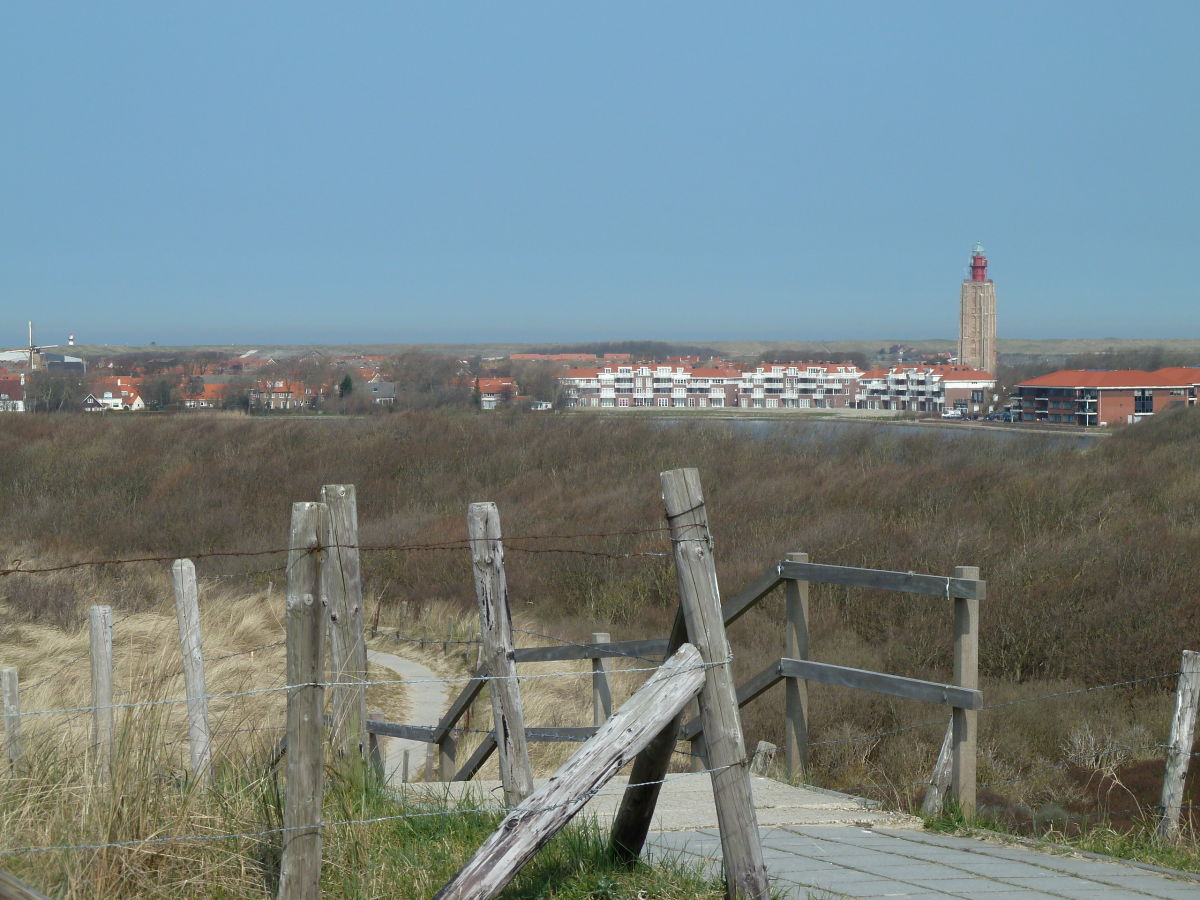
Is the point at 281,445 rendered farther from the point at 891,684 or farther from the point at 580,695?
the point at 891,684

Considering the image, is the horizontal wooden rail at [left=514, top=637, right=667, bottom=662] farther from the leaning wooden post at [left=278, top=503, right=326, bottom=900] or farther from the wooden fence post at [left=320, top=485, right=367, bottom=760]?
the leaning wooden post at [left=278, top=503, right=326, bottom=900]

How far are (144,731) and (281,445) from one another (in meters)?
32.3

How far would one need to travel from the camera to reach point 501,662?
488 centimetres

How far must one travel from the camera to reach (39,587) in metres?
16.1

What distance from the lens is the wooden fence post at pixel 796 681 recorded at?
21.0 feet

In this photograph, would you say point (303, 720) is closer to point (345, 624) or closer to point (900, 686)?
point (345, 624)

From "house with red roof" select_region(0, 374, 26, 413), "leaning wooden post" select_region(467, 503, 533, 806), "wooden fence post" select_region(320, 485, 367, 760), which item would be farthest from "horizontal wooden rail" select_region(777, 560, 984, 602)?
"house with red roof" select_region(0, 374, 26, 413)

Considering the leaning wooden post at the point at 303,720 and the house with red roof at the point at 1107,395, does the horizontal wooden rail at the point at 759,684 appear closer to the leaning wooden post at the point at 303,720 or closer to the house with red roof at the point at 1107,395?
the leaning wooden post at the point at 303,720

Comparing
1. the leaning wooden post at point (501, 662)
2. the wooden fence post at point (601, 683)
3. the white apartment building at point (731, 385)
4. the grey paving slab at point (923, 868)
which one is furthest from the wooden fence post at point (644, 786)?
the white apartment building at point (731, 385)

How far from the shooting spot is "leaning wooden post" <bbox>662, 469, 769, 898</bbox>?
11.0 feet

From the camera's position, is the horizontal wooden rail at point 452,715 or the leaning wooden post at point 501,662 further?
the horizontal wooden rail at point 452,715

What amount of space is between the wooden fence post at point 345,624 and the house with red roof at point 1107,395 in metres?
68.0

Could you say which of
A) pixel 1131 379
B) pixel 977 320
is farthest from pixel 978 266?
pixel 1131 379

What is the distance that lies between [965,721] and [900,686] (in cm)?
31
